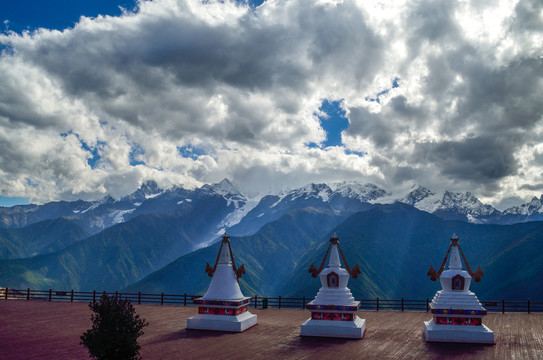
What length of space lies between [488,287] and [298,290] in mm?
63075

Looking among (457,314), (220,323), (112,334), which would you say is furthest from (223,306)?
(112,334)

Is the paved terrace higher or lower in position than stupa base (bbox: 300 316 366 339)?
lower

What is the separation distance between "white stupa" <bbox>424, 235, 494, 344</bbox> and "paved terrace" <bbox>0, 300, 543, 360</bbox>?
59 cm

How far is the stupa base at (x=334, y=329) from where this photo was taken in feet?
70.2

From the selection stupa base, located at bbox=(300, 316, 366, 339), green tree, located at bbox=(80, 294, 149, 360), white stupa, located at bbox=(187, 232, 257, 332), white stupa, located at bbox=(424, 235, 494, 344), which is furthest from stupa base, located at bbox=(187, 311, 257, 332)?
green tree, located at bbox=(80, 294, 149, 360)

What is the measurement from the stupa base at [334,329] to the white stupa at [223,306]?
11.9 feet

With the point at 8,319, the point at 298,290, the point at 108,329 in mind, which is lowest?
the point at 298,290

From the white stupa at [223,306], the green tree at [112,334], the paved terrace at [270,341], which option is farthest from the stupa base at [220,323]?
the green tree at [112,334]

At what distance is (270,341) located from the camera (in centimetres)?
2050

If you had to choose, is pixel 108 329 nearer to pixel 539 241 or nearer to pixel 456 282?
pixel 456 282

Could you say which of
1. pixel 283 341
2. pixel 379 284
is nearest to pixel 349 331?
pixel 283 341

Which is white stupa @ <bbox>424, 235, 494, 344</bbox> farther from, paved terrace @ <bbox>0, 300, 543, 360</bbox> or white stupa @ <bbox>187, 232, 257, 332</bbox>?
white stupa @ <bbox>187, 232, 257, 332</bbox>

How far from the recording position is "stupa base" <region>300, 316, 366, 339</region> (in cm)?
2141

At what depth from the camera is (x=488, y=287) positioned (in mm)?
145625
